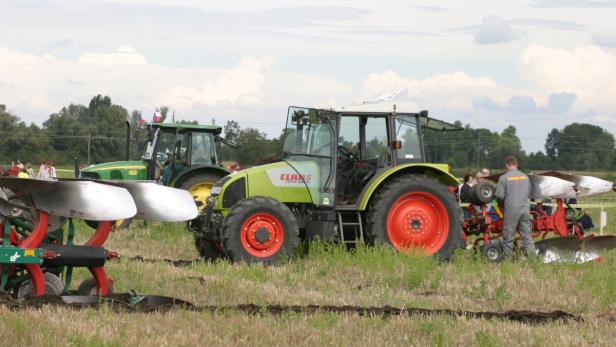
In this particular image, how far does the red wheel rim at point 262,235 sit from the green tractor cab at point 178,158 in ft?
20.1

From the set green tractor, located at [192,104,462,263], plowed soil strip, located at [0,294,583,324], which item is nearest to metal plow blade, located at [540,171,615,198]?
green tractor, located at [192,104,462,263]

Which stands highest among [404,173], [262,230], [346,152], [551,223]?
[346,152]

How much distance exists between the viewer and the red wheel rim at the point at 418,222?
12656mm

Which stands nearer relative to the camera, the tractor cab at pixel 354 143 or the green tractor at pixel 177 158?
the tractor cab at pixel 354 143

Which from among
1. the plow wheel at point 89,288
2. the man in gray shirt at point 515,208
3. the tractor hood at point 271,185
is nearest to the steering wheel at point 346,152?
the tractor hood at point 271,185

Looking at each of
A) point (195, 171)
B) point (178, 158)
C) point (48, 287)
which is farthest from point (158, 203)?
point (178, 158)

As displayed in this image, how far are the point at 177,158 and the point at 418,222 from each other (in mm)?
7170

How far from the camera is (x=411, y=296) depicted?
970 cm

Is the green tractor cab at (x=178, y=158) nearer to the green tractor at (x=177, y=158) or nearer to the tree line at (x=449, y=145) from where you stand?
the green tractor at (x=177, y=158)

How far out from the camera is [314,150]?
12.9 metres

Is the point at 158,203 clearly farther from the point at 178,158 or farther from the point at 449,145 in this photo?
the point at 449,145

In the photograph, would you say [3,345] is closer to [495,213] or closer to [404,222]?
[404,222]

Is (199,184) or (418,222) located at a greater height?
(199,184)

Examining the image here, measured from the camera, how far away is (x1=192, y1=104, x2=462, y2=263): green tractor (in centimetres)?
1223
